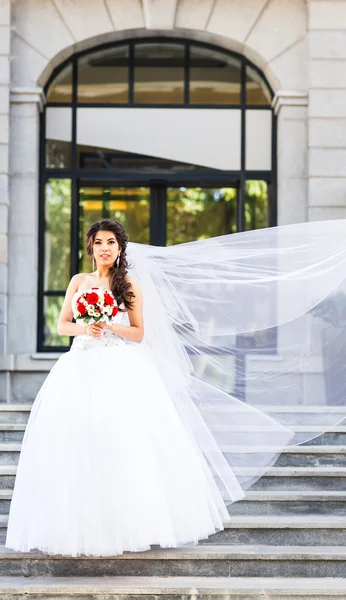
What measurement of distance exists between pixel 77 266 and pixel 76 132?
4.93ft

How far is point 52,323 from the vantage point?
10.0 m

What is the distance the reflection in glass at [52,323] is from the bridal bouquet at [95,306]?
4.57m

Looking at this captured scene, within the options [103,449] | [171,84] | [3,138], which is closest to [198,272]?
[103,449]

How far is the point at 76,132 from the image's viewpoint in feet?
33.0

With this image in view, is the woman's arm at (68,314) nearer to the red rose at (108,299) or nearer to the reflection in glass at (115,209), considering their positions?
the red rose at (108,299)

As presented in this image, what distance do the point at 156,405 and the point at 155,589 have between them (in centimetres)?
106

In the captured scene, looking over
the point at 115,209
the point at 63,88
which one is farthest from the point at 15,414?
the point at 63,88

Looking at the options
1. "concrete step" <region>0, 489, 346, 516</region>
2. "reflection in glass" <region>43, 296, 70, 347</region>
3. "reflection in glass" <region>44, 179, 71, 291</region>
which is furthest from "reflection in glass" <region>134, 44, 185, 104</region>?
"concrete step" <region>0, 489, 346, 516</region>

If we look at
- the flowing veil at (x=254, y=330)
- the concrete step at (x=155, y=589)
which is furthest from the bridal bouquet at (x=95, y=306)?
the concrete step at (x=155, y=589)

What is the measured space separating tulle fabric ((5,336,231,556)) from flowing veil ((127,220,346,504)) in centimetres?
47

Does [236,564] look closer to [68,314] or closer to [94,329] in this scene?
[94,329]

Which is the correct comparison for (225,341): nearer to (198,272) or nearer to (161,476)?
(198,272)

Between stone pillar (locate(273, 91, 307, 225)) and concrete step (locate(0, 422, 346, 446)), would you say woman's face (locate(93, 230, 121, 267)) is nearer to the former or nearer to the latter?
concrete step (locate(0, 422, 346, 446))

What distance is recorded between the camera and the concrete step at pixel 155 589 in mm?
5164
